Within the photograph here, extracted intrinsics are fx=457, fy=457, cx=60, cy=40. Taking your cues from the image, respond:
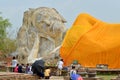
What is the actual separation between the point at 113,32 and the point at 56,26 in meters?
9.67

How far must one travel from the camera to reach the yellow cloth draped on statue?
32.2 m

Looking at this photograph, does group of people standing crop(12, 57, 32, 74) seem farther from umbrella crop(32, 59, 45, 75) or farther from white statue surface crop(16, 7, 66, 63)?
white statue surface crop(16, 7, 66, 63)

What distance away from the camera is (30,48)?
44094 mm

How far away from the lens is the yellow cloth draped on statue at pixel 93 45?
32.2 metres

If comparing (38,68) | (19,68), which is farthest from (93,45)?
(38,68)

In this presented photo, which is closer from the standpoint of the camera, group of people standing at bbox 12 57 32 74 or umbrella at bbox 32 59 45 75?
umbrella at bbox 32 59 45 75

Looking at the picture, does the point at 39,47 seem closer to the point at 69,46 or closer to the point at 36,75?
the point at 69,46

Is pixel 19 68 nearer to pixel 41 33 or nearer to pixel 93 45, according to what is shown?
pixel 93 45

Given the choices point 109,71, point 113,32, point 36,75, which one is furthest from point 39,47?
point 36,75

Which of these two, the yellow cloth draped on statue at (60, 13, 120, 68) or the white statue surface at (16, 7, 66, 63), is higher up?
the white statue surface at (16, 7, 66, 63)

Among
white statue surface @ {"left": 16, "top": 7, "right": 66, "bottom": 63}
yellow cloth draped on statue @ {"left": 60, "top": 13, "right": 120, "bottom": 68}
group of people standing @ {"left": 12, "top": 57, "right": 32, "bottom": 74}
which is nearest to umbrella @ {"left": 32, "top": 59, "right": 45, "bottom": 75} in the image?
group of people standing @ {"left": 12, "top": 57, "right": 32, "bottom": 74}

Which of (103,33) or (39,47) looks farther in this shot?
(39,47)

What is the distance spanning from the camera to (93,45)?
33156 millimetres

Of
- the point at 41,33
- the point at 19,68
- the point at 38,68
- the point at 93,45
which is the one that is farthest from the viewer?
the point at 41,33
